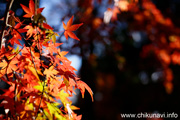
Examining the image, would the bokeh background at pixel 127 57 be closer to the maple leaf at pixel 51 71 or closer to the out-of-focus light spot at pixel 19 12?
the out-of-focus light spot at pixel 19 12

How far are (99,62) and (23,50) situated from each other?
2.07m

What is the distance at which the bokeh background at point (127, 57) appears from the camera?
2.71m

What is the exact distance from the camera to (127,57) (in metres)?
3.73

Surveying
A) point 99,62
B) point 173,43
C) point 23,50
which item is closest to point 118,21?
point 99,62

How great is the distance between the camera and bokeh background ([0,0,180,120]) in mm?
2709

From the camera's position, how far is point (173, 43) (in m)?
4.21

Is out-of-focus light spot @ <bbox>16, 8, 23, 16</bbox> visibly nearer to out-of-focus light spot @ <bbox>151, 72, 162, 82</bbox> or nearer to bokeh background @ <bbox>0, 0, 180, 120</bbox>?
bokeh background @ <bbox>0, 0, 180, 120</bbox>

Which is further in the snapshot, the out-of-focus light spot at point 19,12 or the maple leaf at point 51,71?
the out-of-focus light spot at point 19,12

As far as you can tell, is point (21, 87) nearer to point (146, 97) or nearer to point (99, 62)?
point (99, 62)

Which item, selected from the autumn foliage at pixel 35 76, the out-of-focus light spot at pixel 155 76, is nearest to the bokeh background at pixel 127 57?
the out-of-focus light spot at pixel 155 76

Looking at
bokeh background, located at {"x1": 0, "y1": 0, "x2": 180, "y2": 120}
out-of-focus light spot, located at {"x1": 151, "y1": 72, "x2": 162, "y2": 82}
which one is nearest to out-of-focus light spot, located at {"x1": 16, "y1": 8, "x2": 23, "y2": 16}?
bokeh background, located at {"x1": 0, "y1": 0, "x2": 180, "y2": 120}

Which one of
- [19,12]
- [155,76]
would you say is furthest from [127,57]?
[19,12]

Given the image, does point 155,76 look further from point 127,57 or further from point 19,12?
point 19,12

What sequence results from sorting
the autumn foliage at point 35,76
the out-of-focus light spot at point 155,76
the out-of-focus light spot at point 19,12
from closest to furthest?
the autumn foliage at point 35,76
the out-of-focus light spot at point 19,12
the out-of-focus light spot at point 155,76
